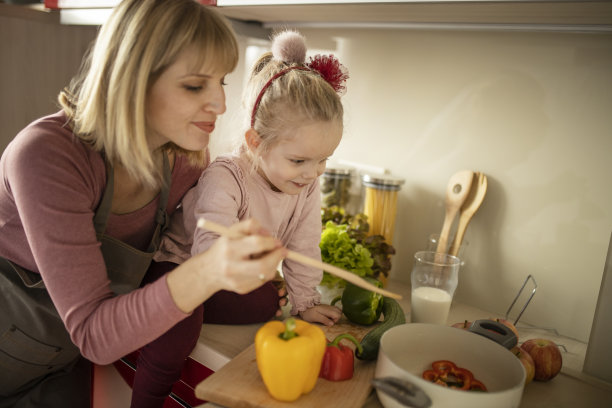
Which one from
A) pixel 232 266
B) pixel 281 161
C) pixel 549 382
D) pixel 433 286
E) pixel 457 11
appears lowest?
pixel 549 382

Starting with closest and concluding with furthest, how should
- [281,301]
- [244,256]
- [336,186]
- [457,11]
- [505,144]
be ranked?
[244,256]
[457,11]
[281,301]
[505,144]
[336,186]

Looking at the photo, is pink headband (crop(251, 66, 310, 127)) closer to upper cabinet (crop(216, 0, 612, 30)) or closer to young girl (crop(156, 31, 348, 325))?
young girl (crop(156, 31, 348, 325))

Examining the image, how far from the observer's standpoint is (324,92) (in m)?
0.98

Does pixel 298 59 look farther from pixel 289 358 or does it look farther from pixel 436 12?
pixel 289 358

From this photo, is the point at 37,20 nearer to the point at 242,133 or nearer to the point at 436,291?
the point at 242,133

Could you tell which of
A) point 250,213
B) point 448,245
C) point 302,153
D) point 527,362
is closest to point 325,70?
point 302,153

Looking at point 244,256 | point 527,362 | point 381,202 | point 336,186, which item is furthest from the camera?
point 336,186

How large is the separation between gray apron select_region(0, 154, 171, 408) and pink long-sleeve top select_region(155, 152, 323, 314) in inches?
2.0

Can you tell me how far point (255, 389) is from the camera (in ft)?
2.48

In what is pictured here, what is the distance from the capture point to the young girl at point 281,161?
3.15 ft

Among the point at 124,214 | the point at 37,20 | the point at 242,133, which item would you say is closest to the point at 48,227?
the point at 124,214

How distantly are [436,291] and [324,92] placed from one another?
501mm

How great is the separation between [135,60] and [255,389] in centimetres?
54

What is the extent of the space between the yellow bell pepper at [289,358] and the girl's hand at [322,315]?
277 mm
